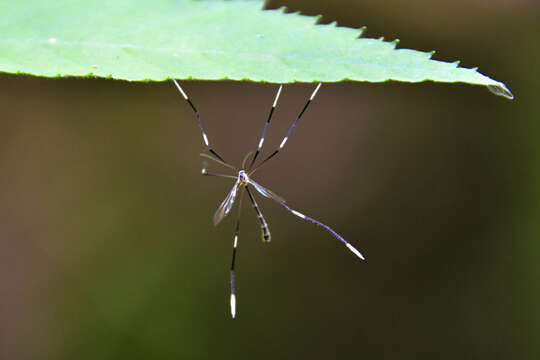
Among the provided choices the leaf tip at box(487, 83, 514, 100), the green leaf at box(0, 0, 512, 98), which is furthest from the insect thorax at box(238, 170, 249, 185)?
the leaf tip at box(487, 83, 514, 100)

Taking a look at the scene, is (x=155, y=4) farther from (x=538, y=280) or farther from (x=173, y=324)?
(x=538, y=280)

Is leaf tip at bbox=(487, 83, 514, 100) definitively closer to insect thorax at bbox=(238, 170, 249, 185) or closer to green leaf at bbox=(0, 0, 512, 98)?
green leaf at bbox=(0, 0, 512, 98)

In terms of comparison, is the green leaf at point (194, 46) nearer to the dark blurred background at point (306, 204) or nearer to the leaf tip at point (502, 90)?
the leaf tip at point (502, 90)

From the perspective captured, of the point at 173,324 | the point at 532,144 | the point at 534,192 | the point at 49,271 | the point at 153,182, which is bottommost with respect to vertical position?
the point at 173,324

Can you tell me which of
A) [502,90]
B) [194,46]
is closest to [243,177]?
[194,46]

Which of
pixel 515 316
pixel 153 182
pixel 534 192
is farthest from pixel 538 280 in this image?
pixel 153 182
